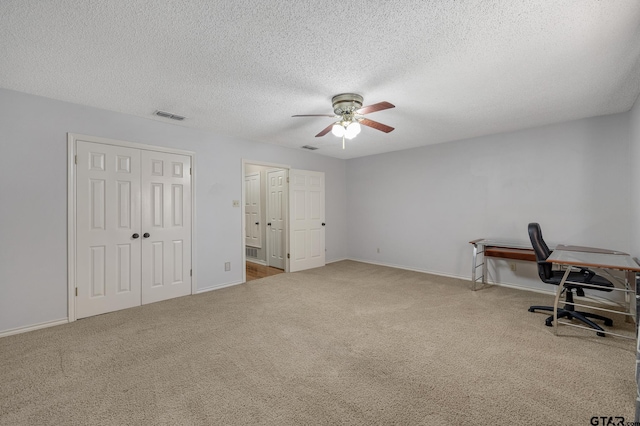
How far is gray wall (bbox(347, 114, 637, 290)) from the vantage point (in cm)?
374

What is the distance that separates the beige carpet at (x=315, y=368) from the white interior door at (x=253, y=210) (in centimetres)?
308

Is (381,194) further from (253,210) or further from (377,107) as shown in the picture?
(377,107)

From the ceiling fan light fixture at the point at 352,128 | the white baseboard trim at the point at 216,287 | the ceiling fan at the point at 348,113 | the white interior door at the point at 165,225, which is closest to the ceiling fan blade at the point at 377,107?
the ceiling fan at the point at 348,113

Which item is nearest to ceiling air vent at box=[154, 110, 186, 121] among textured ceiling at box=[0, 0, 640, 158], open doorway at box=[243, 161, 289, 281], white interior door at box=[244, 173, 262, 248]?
textured ceiling at box=[0, 0, 640, 158]

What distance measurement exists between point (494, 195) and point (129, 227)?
547 centimetres

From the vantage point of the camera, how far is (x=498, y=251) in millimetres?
4113

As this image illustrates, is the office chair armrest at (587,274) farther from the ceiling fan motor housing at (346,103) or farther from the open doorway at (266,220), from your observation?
the open doorway at (266,220)

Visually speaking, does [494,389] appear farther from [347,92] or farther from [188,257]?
[188,257]

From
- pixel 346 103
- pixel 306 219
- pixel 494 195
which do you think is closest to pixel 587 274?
pixel 494 195

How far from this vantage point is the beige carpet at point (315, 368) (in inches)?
68.6

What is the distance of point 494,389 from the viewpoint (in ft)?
6.40

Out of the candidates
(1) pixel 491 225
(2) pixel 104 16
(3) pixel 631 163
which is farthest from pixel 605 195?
(2) pixel 104 16

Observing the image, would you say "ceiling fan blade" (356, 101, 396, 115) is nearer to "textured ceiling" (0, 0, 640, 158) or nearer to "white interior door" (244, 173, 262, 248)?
"textured ceiling" (0, 0, 640, 158)

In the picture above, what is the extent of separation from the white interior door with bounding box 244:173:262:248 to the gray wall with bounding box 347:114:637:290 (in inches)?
88.6
